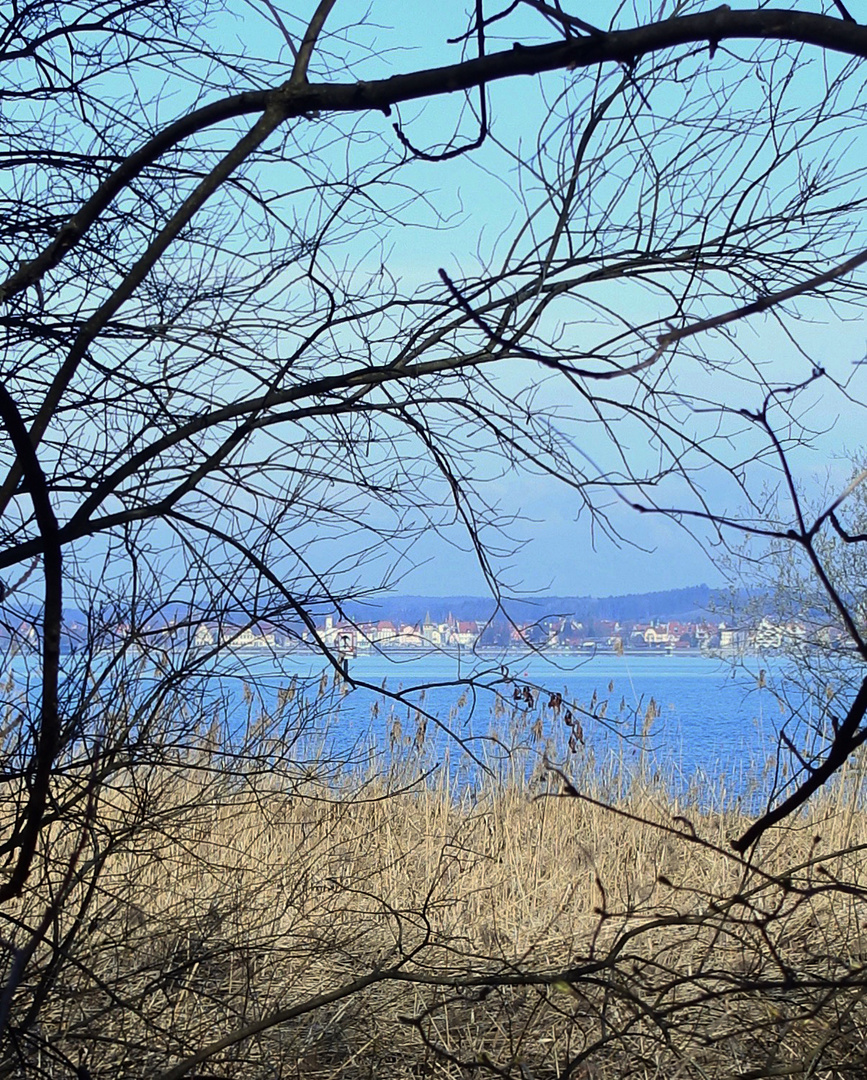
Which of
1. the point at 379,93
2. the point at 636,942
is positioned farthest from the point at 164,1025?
the point at 379,93

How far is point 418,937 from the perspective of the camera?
4277 mm

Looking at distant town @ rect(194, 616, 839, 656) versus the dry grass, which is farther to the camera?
distant town @ rect(194, 616, 839, 656)

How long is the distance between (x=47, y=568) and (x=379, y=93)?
0.72 meters

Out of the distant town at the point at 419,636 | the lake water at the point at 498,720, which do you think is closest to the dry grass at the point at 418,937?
the lake water at the point at 498,720

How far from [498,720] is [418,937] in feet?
7.74

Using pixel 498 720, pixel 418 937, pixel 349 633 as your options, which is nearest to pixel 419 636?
pixel 349 633

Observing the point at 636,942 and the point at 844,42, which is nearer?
the point at 844,42

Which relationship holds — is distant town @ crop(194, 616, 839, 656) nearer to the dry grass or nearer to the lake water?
the lake water

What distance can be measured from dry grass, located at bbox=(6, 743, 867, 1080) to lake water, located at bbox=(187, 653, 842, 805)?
0.75 feet

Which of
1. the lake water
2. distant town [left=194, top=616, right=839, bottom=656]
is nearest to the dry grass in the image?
the lake water

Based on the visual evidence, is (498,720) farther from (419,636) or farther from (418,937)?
(419,636)

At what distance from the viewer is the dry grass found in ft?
7.20

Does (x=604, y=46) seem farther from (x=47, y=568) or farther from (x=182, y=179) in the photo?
(x=182, y=179)

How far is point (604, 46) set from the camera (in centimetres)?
83
